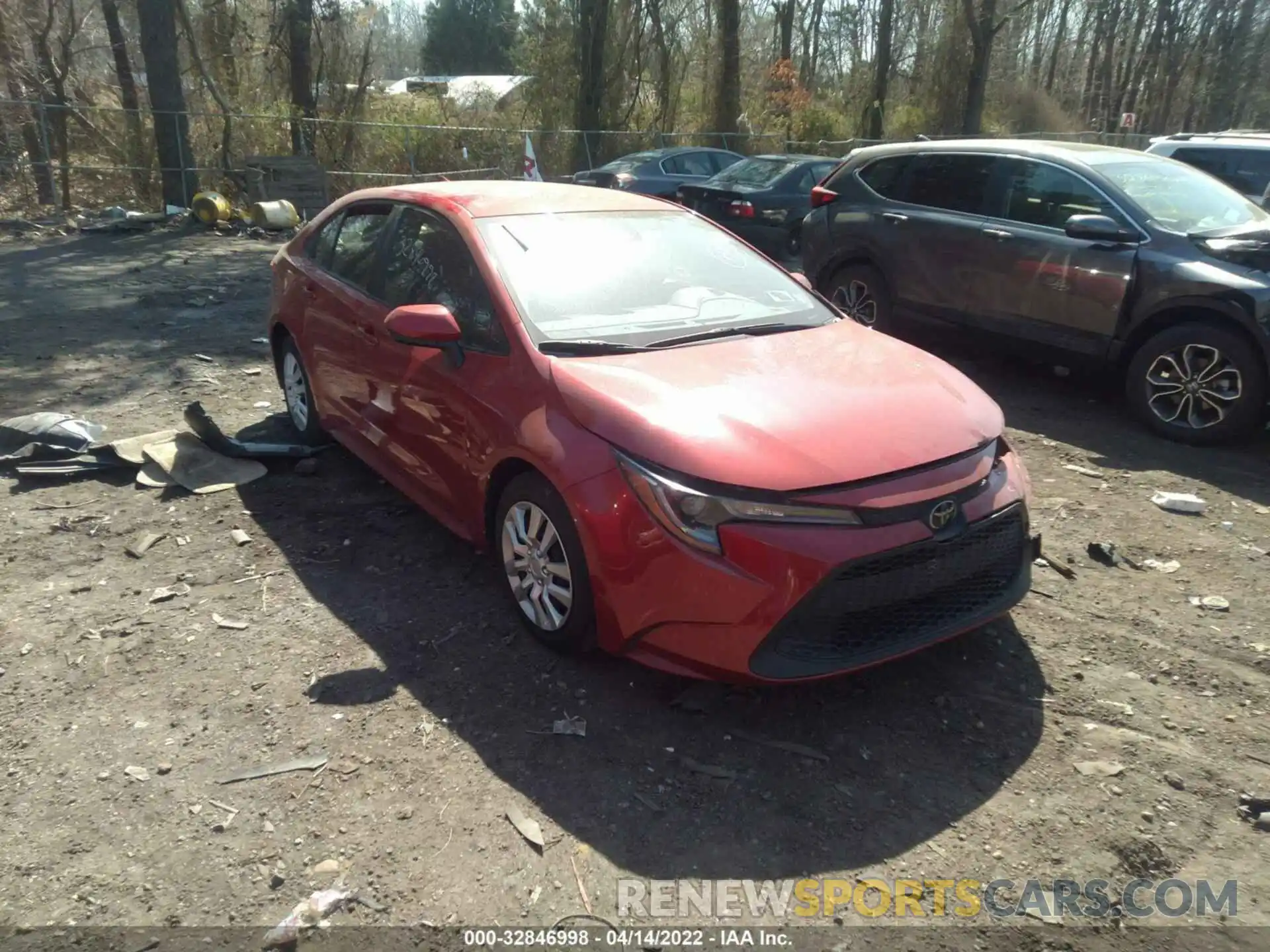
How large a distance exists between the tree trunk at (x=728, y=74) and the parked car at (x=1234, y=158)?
1648cm

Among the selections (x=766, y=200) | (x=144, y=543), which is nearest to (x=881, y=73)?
(x=766, y=200)

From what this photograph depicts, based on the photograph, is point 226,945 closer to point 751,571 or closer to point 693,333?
point 751,571

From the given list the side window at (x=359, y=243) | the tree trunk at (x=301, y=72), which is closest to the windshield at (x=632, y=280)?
the side window at (x=359, y=243)

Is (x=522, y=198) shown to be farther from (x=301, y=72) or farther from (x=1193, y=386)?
(x=301, y=72)

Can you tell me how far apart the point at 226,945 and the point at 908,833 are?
1954 mm

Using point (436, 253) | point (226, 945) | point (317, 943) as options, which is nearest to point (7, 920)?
point (226, 945)

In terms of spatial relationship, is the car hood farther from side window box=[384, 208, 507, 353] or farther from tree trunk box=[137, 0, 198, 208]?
tree trunk box=[137, 0, 198, 208]

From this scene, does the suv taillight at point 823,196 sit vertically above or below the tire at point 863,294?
above

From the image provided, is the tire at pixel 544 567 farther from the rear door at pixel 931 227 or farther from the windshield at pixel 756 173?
the windshield at pixel 756 173

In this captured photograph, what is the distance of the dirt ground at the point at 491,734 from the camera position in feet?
9.12

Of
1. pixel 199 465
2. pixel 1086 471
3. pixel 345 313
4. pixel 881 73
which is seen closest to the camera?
pixel 345 313

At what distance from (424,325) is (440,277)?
0.55 metres

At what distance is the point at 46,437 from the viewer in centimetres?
564

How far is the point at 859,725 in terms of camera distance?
11.1ft
